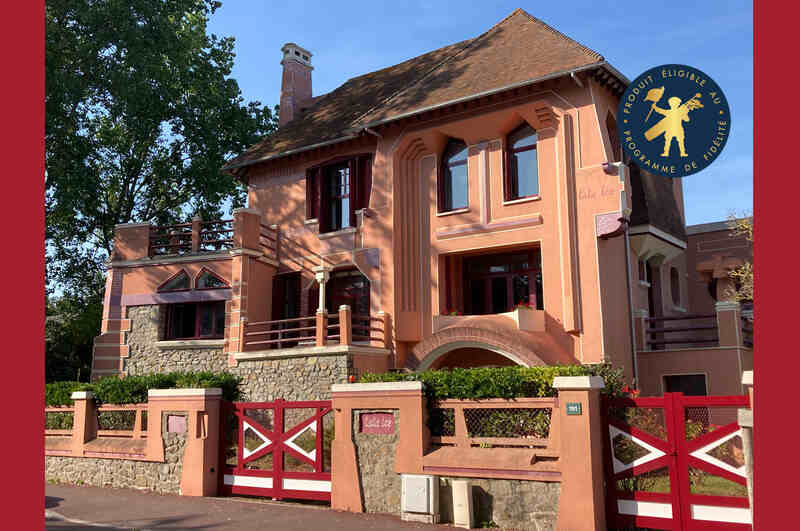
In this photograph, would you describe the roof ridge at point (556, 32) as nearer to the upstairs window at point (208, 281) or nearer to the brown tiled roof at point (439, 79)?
the brown tiled roof at point (439, 79)

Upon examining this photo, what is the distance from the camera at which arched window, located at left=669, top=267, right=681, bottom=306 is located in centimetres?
2247

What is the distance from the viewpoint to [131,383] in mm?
15805

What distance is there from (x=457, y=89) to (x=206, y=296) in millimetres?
10900

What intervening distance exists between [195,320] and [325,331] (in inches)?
281

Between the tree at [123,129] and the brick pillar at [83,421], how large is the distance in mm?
12036

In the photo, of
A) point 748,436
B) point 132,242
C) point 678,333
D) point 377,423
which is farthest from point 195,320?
point 748,436

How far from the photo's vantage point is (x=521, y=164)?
19.1 meters

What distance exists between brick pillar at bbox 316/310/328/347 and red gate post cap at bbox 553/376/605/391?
33.2 feet

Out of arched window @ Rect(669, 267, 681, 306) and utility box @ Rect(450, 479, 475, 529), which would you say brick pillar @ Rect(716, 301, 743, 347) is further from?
utility box @ Rect(450, 479, 475, 529)

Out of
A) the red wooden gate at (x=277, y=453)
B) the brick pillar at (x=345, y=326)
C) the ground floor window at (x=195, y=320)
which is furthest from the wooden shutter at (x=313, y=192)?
the red wooden gate at (x=277, y=453)

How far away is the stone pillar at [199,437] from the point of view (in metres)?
13.4

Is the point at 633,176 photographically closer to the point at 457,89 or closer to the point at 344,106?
the point at 457,89

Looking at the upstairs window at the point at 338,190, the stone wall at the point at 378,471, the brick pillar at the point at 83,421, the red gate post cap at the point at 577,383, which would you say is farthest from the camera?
the upstairs window at the point at 338,190

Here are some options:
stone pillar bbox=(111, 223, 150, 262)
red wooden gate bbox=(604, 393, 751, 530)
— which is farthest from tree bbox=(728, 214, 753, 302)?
stone pillar bbox=(111, 223, 150, 262)
